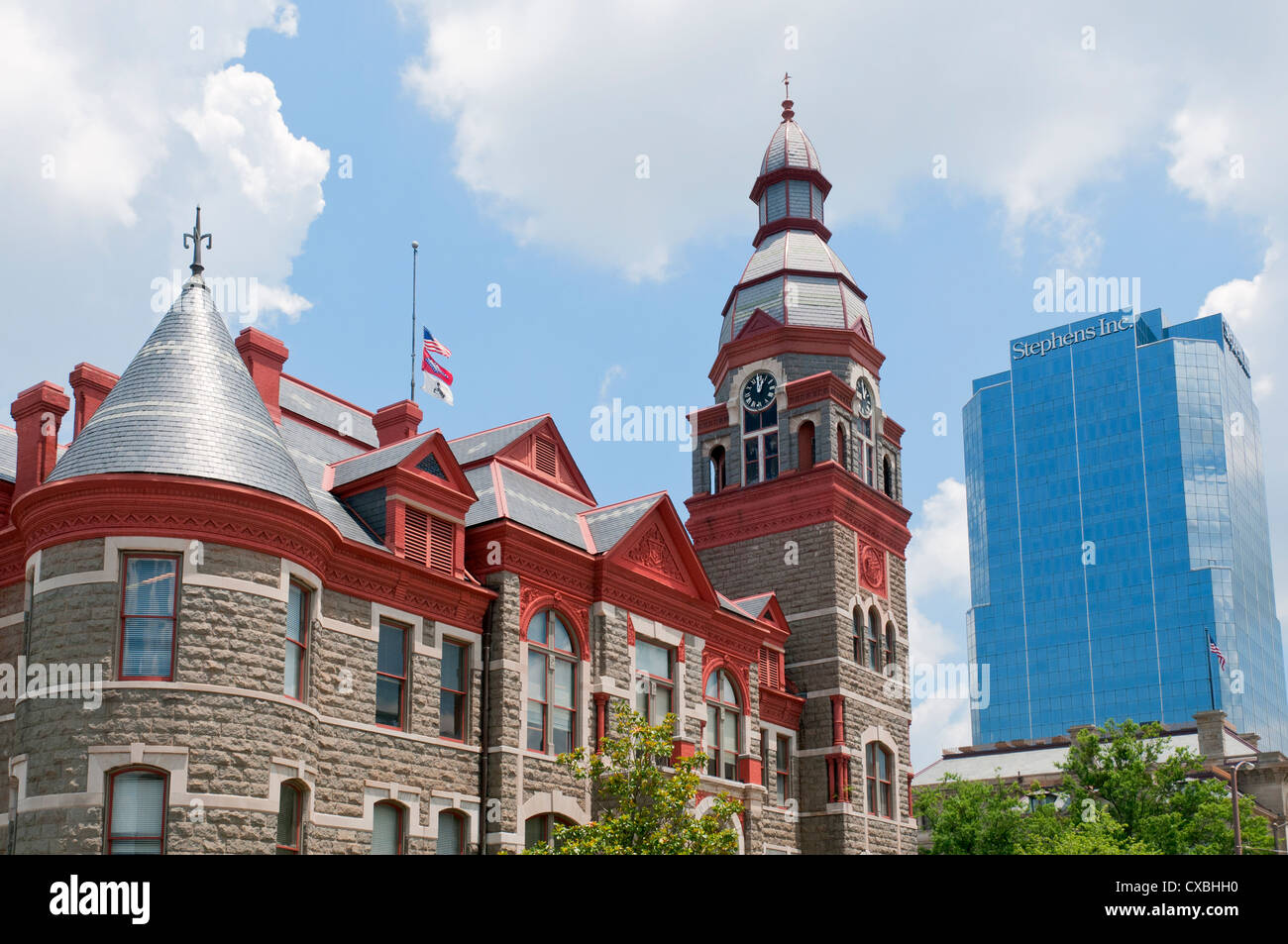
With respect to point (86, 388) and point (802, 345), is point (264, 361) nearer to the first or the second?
point (86, 388)

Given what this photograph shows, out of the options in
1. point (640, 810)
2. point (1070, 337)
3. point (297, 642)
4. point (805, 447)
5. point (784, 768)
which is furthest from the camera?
point (1070, 337)

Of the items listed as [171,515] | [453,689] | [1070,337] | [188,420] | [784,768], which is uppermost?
[1070,337]

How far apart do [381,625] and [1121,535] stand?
157300 mm

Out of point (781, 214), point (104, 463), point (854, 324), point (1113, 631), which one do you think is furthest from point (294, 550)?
point (1113, 631)

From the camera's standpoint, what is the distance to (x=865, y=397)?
4884 cm

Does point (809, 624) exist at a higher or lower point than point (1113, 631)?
lower

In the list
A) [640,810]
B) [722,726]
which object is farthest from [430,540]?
[722,726]

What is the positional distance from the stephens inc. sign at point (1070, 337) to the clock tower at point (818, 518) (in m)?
137

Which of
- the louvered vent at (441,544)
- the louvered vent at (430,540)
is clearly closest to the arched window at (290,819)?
the louvered vent at (430,540)

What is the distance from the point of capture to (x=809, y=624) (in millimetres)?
44250

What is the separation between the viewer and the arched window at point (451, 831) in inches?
1144
